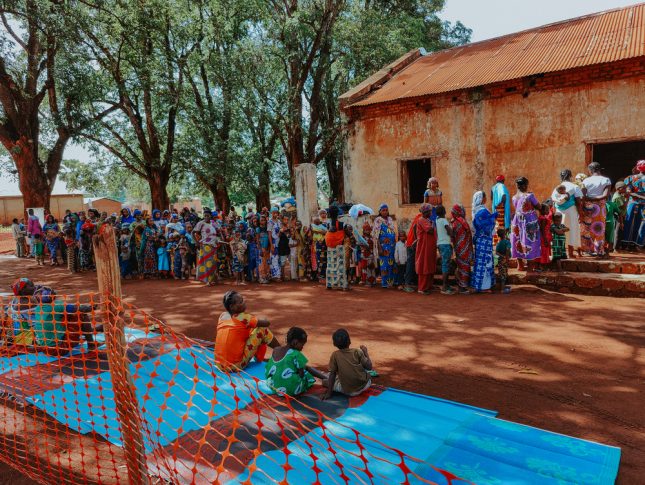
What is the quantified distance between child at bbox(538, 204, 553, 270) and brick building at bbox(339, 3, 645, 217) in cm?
256

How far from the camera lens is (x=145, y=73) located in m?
16.0

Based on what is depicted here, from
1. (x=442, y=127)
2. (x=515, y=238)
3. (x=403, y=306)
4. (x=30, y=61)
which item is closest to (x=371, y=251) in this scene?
(x=403, y=306)

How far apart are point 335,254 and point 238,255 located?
2.32 m

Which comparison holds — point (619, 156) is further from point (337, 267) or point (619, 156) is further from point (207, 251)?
point (207, 251)

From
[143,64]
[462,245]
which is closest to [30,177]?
[143,64]

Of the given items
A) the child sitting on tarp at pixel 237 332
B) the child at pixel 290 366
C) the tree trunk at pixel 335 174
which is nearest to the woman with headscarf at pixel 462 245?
the child sitting on tarp at pixel 237 332

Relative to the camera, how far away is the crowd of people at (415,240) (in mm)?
7711

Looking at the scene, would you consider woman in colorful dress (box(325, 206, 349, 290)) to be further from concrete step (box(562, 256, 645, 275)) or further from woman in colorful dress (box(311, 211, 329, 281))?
concrete step (box(562, 256, 645, 275))

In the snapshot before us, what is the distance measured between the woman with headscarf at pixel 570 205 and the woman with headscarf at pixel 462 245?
5.72 feet

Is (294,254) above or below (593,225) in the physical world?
below

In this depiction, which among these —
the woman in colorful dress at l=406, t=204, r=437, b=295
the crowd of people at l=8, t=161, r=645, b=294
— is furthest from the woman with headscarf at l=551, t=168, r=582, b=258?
the woman in colorful dress at l=406, t=204, r=437, b=295

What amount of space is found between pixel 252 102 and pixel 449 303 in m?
12.5

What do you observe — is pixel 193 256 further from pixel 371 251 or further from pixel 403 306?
pixel 403 306

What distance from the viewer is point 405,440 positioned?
10.8 feet
